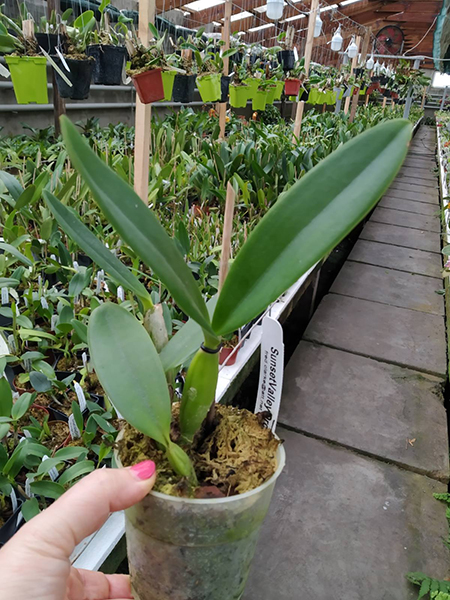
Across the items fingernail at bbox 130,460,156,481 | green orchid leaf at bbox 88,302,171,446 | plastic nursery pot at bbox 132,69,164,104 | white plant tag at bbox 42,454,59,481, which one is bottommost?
white plant tag at bbox 42,454,59,481

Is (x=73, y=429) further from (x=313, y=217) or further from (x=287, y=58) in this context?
(x=287, y=58)

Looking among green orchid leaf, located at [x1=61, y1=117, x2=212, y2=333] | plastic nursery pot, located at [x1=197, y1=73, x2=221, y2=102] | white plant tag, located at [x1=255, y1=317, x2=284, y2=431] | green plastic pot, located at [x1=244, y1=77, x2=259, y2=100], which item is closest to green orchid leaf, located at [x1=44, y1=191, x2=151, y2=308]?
green orchid leaf, located at [x1=61, y1=117, x2=212, y2=333]

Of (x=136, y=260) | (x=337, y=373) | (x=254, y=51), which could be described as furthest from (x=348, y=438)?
(x=254, y=51)

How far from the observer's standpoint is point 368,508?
1.22 meters

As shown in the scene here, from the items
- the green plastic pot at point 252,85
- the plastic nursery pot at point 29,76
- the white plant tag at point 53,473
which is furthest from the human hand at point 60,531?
the green plastic pot at point 252,85

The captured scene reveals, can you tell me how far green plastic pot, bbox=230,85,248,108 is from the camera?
2.74 metres

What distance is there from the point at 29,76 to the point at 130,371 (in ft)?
5.01

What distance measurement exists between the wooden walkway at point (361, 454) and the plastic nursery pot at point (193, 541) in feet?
2.12

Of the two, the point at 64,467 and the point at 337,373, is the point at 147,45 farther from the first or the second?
the point at 337,373

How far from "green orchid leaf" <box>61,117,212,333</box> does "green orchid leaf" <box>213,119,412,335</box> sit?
0.05 metres

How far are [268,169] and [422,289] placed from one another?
1.19 m

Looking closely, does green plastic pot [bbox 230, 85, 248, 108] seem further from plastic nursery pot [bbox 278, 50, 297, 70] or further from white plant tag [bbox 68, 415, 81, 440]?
white plant tag [bbox 68, 415, 81, 440]

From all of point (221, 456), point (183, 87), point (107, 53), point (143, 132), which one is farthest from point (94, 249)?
point (183, 87)

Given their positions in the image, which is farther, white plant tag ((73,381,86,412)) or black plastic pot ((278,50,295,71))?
black plastic pot ((278,50,295,71))
